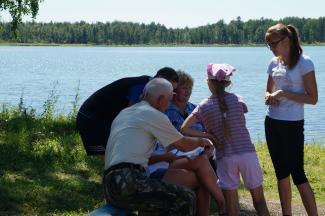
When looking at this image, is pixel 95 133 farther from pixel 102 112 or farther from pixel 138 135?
pixel 138 135

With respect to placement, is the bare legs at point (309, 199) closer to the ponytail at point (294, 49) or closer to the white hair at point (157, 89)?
the ponytail at point (294, 49)

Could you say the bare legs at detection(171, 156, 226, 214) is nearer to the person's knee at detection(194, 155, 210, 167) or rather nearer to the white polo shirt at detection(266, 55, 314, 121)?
the person's knee at detection(194, 155, 210, 167)

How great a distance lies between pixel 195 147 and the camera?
4531 mm

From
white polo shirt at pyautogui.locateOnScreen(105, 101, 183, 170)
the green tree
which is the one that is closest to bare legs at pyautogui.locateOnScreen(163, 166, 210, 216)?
white polo shirt at pyautogui.locateOnScreen(105, 101, 183, 170)

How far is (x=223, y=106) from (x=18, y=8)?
8.49 metres

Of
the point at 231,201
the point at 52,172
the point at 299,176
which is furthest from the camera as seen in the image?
the point at 52,172

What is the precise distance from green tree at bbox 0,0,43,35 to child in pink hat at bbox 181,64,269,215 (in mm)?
8264

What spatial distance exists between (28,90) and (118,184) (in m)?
19.1

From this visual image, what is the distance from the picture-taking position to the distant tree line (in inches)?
4407

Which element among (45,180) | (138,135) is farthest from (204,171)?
(45,180)

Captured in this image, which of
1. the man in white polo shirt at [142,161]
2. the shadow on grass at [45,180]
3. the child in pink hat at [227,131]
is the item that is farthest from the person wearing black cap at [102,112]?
the shadow on grass at [45,180]

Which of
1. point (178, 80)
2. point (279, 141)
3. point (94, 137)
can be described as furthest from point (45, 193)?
point (279, 141)

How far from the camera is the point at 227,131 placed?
4.97 metres

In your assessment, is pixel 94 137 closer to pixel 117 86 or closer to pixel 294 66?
pixel 117 86
